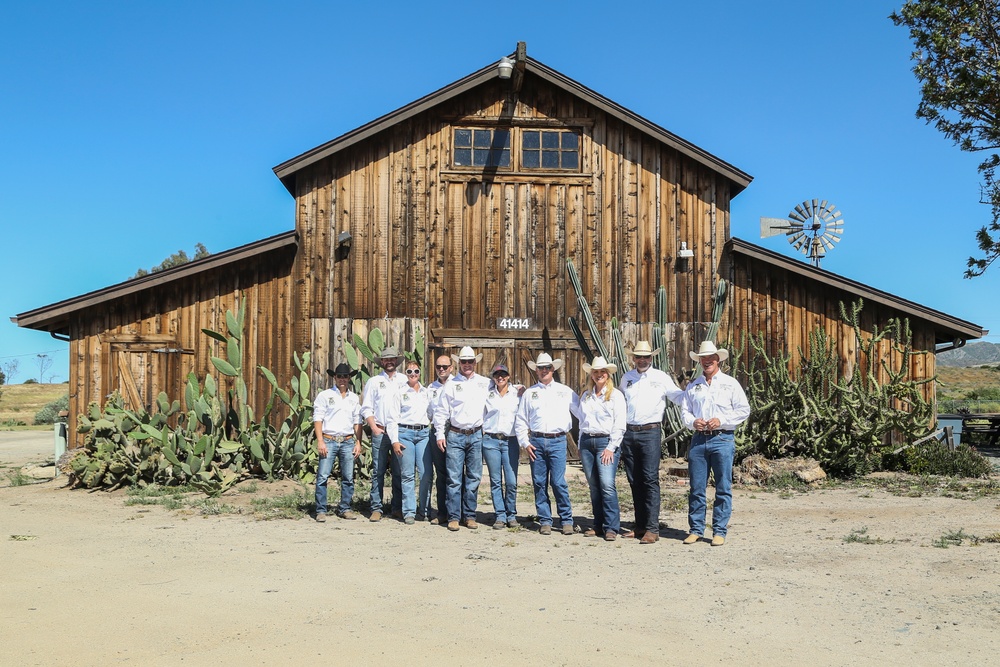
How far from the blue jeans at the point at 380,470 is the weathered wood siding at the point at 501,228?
5493mm

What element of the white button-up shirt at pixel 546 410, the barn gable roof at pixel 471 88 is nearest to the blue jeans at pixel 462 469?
the white button-up shirt at pixel 546 410

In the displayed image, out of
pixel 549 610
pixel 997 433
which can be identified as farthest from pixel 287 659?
pixel 997 433

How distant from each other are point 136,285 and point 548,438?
27.5 ft

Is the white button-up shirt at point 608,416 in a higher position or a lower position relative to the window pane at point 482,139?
lower

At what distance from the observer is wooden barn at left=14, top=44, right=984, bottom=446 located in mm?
14859

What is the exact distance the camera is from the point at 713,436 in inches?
328

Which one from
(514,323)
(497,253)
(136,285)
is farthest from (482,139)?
(136,285)

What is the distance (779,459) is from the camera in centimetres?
1328

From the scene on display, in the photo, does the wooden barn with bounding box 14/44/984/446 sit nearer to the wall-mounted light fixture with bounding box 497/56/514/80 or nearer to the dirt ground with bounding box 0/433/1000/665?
the wall-mounted light fixture with bounding box 497/56/514/80

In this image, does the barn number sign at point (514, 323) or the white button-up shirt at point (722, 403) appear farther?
the barn number sign at point (514, 323)

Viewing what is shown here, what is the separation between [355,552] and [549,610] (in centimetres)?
250

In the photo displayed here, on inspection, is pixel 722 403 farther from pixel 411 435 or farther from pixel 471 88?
pixel 471 88

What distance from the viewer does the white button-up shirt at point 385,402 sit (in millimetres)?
9453

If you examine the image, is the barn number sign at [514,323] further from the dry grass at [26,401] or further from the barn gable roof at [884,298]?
the dry grass at [26,401]
